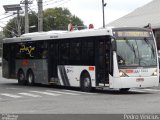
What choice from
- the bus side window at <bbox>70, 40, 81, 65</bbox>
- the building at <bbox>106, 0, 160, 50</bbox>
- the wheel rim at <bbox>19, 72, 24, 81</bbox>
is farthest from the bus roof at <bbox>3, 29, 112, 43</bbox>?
the building at <bbox>106, 0, 160, 50</bbox>

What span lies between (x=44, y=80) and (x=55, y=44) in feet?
7.32

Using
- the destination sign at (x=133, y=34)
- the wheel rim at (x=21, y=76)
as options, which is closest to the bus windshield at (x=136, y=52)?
the destination sign at (x=133, y=34)

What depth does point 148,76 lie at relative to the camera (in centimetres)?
2291

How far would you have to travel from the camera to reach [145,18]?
49.3 m

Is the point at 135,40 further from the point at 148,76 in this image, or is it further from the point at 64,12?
the point at 64,12

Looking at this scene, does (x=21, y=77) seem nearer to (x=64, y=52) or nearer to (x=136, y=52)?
(x=64, y=52)

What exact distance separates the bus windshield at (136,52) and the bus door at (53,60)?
5.10 m

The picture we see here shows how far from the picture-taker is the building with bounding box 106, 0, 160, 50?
45944mm

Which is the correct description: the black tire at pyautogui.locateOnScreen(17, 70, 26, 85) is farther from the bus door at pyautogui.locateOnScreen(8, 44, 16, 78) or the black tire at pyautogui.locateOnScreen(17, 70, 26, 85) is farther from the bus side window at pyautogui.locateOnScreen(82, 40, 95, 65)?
the bus side window at pyautogui.locateOnScreen(82, 40, 95, 65)

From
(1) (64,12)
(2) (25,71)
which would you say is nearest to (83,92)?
(2) (25,71)

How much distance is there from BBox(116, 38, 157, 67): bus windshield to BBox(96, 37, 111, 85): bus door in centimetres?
57

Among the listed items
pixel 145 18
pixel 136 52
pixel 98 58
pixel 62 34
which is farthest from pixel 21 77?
pixel 145 18

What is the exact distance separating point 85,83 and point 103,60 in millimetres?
1934

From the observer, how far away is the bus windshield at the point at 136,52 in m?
22.5
